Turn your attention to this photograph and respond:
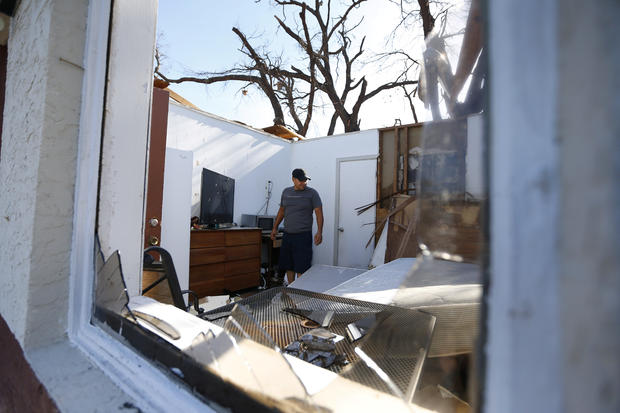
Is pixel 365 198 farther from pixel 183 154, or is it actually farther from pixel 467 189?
pixel 467 189

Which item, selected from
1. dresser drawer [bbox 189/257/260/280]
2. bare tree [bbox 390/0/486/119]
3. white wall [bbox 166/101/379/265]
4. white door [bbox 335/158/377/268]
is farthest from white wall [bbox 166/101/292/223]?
bare tree [bbox 390/0/486/119]

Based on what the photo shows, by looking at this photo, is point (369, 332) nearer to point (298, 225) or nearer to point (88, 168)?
point (88, 168)

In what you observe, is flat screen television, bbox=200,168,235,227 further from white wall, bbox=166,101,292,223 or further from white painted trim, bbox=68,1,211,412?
white painted trim, bbox=68,1,211,412

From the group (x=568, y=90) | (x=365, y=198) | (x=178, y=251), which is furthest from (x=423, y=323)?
(x=365, y=198)

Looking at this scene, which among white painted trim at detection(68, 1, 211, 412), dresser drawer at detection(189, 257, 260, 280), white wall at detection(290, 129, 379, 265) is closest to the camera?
white painted trim at detection(68, 1, 211, 412)

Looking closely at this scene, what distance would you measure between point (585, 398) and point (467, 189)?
0.18m

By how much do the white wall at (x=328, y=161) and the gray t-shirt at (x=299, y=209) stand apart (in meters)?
1.90

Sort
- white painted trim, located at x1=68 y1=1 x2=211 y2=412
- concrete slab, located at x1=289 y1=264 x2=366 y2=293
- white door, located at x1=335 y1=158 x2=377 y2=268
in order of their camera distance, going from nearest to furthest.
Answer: white painted trim, located at x1=68 y1=1 x2=211 y2=412 < concrete slab, located at x1=289 y1=264 x2=366 y2=293 < white door, located at x1=335 y1=158 x2=377 y2=268

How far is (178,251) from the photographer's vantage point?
3207 mm

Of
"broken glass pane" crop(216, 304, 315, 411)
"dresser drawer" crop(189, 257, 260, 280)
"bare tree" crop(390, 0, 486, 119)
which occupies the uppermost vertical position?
"bare tree" crop(390, 0, 486, 119)

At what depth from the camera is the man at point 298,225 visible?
4137mm

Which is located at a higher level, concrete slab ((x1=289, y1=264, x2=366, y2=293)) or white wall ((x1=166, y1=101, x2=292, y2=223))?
white wall ((x1=166, y1=101, x2=292, y2=223))

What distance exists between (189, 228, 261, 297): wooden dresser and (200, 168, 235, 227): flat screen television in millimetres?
258

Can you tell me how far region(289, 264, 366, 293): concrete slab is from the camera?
2914mm
